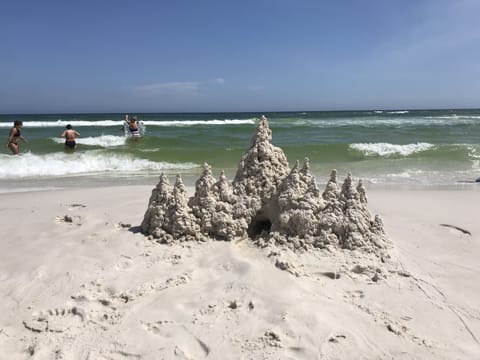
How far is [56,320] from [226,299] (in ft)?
3.13

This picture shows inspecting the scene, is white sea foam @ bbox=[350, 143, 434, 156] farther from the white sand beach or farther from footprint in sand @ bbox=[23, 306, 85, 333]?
footprint in sand @ bbox=[23, 306, 85, 333]

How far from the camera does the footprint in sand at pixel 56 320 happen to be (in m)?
2.19

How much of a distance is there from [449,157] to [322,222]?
33.7 feet

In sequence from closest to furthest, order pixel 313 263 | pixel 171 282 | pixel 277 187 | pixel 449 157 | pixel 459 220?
pixel 171 282 < pixel 313 263 < pixel 277 187 < pixel 459 220 < pixel 449 157

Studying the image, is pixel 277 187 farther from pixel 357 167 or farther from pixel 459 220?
pixel 357 167

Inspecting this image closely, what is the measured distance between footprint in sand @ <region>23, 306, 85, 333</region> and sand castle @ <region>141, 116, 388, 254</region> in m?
0.98

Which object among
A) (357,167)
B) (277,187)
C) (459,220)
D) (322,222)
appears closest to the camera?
(322,222)

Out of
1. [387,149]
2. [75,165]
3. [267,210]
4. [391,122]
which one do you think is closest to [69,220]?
[267,210]

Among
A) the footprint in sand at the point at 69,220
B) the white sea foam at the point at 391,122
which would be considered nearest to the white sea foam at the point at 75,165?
the footprint in sand at the point at 69,220

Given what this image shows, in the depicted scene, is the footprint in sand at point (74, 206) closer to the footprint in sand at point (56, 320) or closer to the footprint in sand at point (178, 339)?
the footprint in sand at point (56, 320)

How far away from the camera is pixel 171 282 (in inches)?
103

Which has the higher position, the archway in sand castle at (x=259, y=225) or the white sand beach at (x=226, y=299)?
the archway in sand castle at (x=259, y=225)

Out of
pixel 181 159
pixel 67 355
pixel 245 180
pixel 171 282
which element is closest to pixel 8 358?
pixel 67 355

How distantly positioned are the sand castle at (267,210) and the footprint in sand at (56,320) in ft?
3.20
